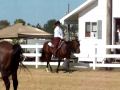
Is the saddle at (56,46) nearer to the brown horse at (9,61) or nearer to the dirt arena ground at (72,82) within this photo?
the dirt arena ground at (72,82)

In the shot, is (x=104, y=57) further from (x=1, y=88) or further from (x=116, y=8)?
(x=1, y=88)

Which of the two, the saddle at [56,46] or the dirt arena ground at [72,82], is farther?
the saddle at [56,46]

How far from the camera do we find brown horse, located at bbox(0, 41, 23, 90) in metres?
16.6

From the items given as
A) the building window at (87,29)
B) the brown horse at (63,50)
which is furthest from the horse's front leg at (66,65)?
the building window at (87,29)

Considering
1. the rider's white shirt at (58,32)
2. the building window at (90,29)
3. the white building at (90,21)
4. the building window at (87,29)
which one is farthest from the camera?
the building window at (87,29)

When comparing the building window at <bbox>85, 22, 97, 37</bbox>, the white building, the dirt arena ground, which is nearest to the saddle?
the dirt arena ground

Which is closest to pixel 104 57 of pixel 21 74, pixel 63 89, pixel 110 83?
pixel 21 74

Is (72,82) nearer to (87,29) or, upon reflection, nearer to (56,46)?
(56,46)

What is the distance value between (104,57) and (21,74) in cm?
553

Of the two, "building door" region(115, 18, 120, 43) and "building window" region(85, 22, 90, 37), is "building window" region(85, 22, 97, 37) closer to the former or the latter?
"building window" region(85, 22, 90, 37)

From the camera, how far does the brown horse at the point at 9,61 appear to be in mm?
16625

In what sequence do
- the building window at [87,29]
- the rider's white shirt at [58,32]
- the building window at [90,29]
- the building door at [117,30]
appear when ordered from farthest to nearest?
the building window at [87,29] → the building window at [90,29] → the building door at [117,30] → the rider's white shirt at [58,32]

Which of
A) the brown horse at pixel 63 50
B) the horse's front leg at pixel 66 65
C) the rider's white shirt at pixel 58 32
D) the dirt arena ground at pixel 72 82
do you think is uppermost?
the rider's white shirt at pixel 58 32

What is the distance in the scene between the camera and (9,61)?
55.0ft
